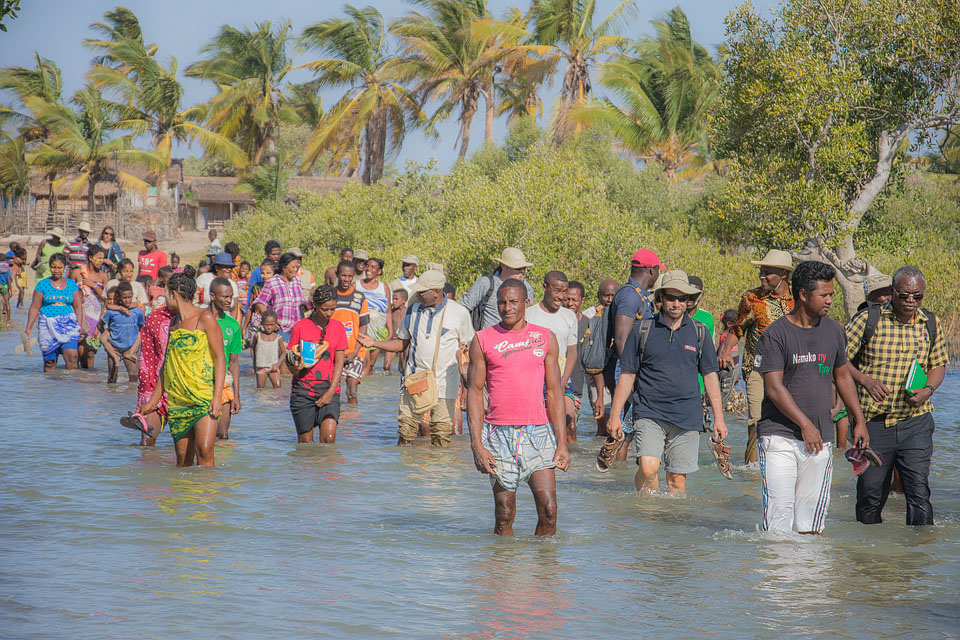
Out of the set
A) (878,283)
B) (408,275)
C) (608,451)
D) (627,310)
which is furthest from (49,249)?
(878,283)

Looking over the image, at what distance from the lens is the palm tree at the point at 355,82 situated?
135 feet

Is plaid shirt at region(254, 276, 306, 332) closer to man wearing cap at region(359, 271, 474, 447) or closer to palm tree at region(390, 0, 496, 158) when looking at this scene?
man wearing cap at region(359, 271, 474, 447)

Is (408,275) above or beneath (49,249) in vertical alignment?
beneath

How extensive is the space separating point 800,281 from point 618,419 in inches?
68.1

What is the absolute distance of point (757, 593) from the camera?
6227mm

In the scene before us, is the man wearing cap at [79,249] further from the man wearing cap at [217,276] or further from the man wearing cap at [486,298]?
the man wearing cap at [486,298]

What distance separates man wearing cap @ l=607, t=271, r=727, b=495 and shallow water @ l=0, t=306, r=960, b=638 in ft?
2.27

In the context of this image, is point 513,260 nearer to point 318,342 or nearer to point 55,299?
point 318,342

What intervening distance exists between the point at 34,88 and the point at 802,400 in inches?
1952

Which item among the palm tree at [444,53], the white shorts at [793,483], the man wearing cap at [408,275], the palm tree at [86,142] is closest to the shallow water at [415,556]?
the white shorts at [793,483]

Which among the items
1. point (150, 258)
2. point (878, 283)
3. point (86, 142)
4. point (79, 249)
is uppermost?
point (86, 142)

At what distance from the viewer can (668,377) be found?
7.89m

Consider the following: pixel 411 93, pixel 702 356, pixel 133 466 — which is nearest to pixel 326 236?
pixel 411 93

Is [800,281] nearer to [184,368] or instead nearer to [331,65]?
[184,368]
